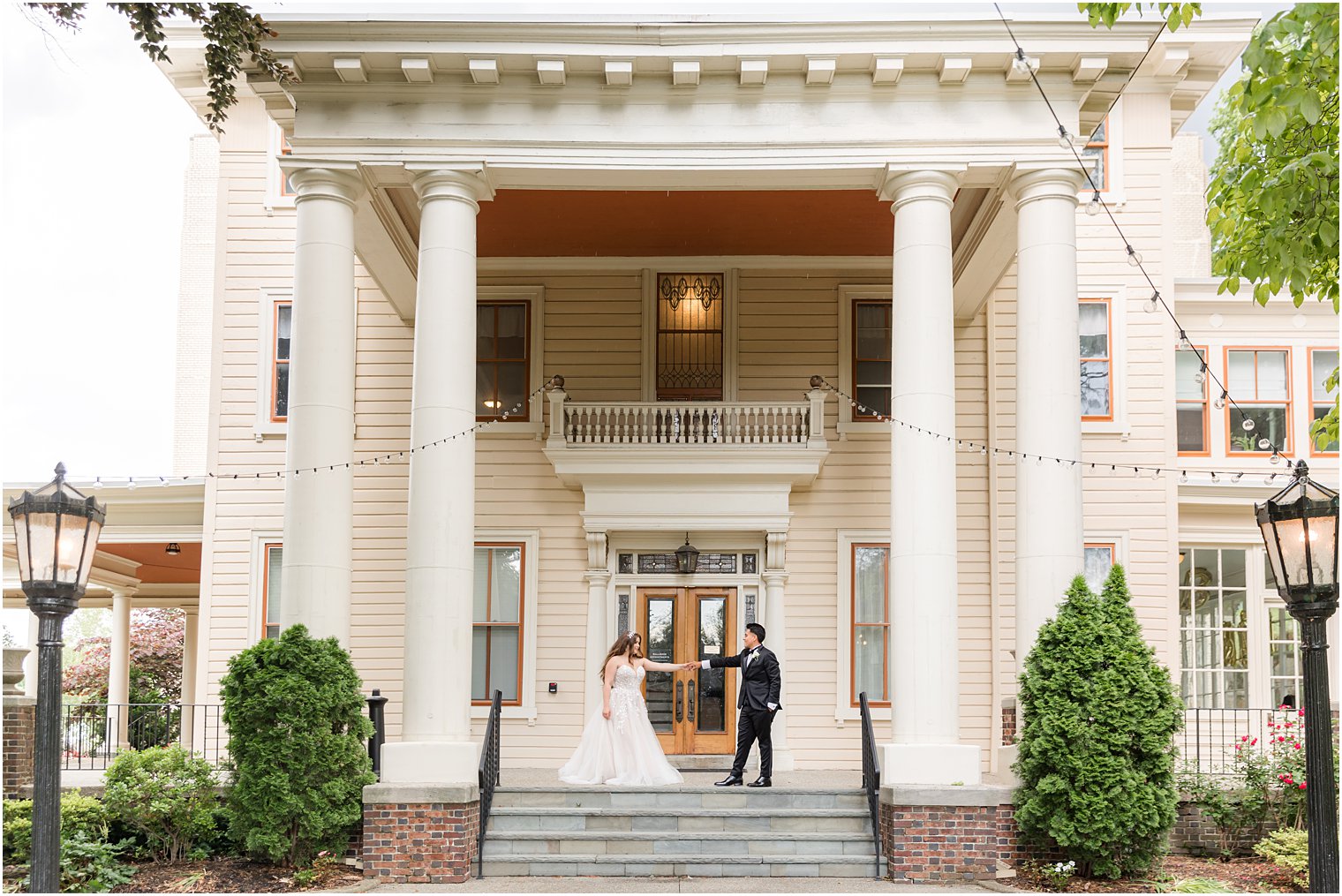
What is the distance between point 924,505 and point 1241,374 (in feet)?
32.2

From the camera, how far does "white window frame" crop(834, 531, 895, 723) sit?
704 inches

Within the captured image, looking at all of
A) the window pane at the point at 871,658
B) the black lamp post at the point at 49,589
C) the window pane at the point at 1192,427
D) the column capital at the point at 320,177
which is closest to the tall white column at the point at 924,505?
the window pane at the point at 871,658

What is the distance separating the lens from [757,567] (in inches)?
720

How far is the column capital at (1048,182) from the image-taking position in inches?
540

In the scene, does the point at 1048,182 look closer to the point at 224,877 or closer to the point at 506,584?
the point at 506,584

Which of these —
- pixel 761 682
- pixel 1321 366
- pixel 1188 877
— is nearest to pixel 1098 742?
pixel 1188 877

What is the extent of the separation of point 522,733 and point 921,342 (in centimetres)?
794

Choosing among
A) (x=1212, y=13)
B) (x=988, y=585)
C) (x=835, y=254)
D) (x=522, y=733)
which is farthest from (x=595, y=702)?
(x=1212, y=13)

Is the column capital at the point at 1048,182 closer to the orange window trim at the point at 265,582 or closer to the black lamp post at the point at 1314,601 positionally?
the black lamp post at the point at 1314,601

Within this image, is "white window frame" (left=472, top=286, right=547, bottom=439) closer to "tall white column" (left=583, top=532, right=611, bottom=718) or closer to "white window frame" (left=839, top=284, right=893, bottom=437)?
"tall white column" (left=583, top=532, right=611, bottom=718)

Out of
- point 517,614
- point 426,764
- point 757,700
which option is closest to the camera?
point 426,764

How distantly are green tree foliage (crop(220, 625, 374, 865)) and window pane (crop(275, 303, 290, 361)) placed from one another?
7.29 meters

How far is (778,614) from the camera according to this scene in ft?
59.0

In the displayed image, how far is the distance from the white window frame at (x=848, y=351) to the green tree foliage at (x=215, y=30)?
8.44 m
